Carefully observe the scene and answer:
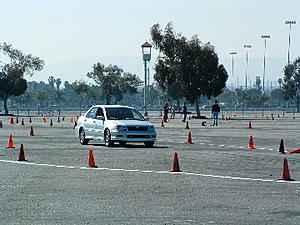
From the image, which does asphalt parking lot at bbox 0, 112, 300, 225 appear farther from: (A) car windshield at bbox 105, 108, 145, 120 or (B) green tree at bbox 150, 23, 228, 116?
(B) green tree at bbox 150, 23, 228, 116

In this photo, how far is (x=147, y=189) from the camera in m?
16.3

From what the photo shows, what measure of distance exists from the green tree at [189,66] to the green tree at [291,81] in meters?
52.7

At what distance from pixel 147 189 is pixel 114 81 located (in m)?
116

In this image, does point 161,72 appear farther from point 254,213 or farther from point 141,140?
point 254,213

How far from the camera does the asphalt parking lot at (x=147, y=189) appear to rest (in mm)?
12344

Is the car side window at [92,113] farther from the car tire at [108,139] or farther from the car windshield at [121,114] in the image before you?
the car tire at [108,139]

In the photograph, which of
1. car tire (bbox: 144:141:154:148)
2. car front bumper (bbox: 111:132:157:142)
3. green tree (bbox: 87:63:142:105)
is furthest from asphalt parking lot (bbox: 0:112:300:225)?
green tree (bbox: 87:63:142:105)

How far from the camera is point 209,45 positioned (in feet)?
306

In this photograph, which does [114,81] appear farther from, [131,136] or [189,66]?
[131,136]

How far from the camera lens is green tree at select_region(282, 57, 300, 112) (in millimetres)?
144500

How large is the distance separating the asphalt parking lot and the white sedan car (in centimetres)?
256

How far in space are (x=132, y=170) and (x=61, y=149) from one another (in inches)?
373

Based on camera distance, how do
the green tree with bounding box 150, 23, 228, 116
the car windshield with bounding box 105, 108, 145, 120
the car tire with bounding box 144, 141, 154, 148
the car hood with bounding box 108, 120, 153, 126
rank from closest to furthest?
the car hood with bounding box 108, 120, 153, 126 < the car tire with bounding box 144, 141, 154, 148 < the car windshield with bounding box 105, 108, 145, 120 < the green tree with bounding box 150, 23, 228, 116

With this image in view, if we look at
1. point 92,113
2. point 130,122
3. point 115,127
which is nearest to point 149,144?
point 130,122
